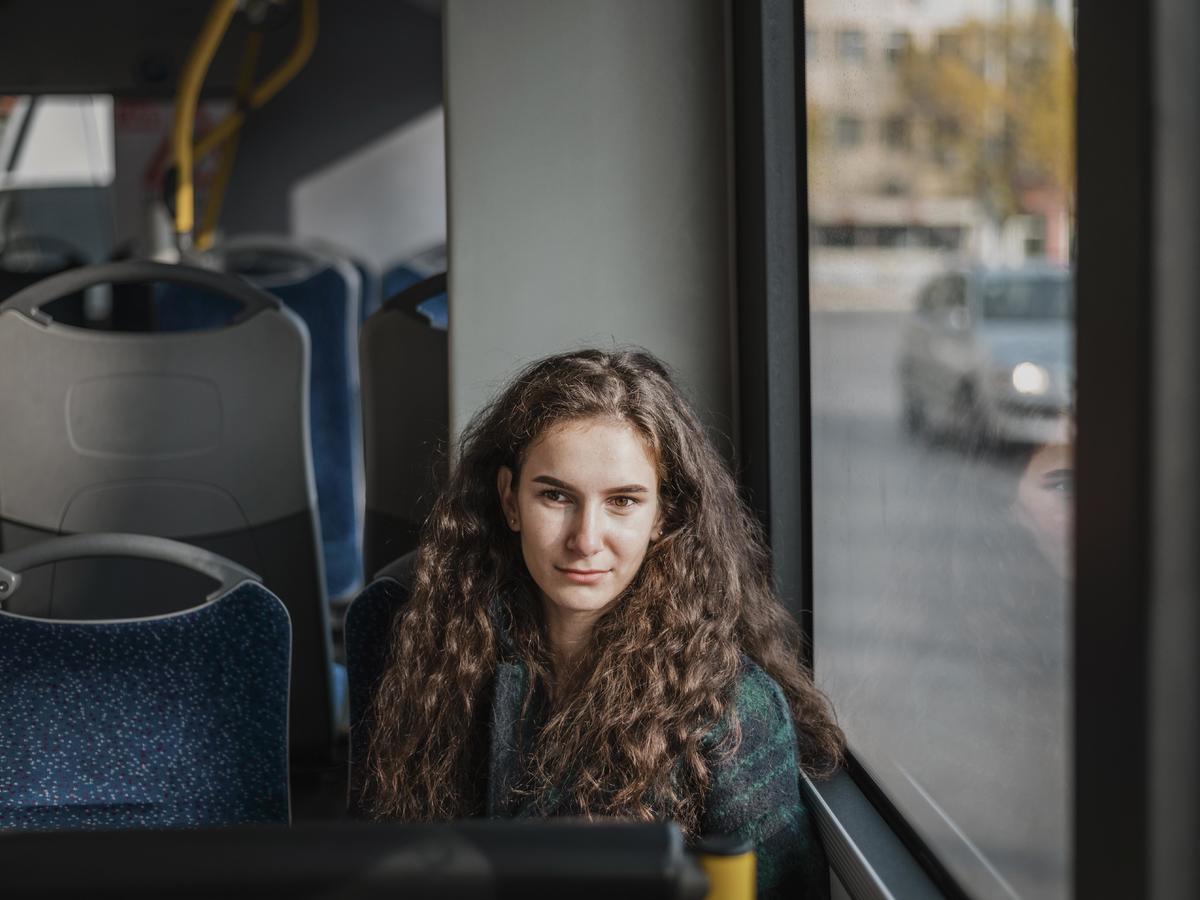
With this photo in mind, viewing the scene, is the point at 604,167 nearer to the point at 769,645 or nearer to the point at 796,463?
the point at 796,463

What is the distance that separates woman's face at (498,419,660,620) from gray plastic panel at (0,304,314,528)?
726 mm

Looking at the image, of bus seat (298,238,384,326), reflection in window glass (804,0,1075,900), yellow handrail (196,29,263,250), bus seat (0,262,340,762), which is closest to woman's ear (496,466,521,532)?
reflection in window glass (804,0,1075,900)

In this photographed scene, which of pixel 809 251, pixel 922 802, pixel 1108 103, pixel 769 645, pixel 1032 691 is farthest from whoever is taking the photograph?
pixel 809 251

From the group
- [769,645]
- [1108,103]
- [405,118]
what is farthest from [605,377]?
[405,118]

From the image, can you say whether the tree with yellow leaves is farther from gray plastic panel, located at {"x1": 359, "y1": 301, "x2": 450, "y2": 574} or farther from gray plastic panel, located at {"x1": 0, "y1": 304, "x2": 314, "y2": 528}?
gray plastic panel, located at {"x1": 0, "y1": 304, "x2": 314, "y2": 528}

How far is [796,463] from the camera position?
4.95 ft

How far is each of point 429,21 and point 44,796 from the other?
3928 mm

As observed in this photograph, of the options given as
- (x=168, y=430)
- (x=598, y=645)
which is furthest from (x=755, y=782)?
(x=168, y=430)

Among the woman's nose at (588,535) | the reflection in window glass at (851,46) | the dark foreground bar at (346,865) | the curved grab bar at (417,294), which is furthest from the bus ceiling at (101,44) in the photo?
the dark foreground bar at (346,865)

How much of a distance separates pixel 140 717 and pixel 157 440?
0.58m

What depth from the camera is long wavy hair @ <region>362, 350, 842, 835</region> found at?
117 centimetres

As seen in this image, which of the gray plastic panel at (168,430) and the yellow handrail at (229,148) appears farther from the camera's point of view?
the yellow handrail at (229,148)

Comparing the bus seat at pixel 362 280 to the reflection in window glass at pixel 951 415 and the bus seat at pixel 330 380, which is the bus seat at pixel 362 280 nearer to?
the bus seat at pixel 330 380

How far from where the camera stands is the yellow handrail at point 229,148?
3885 mm
